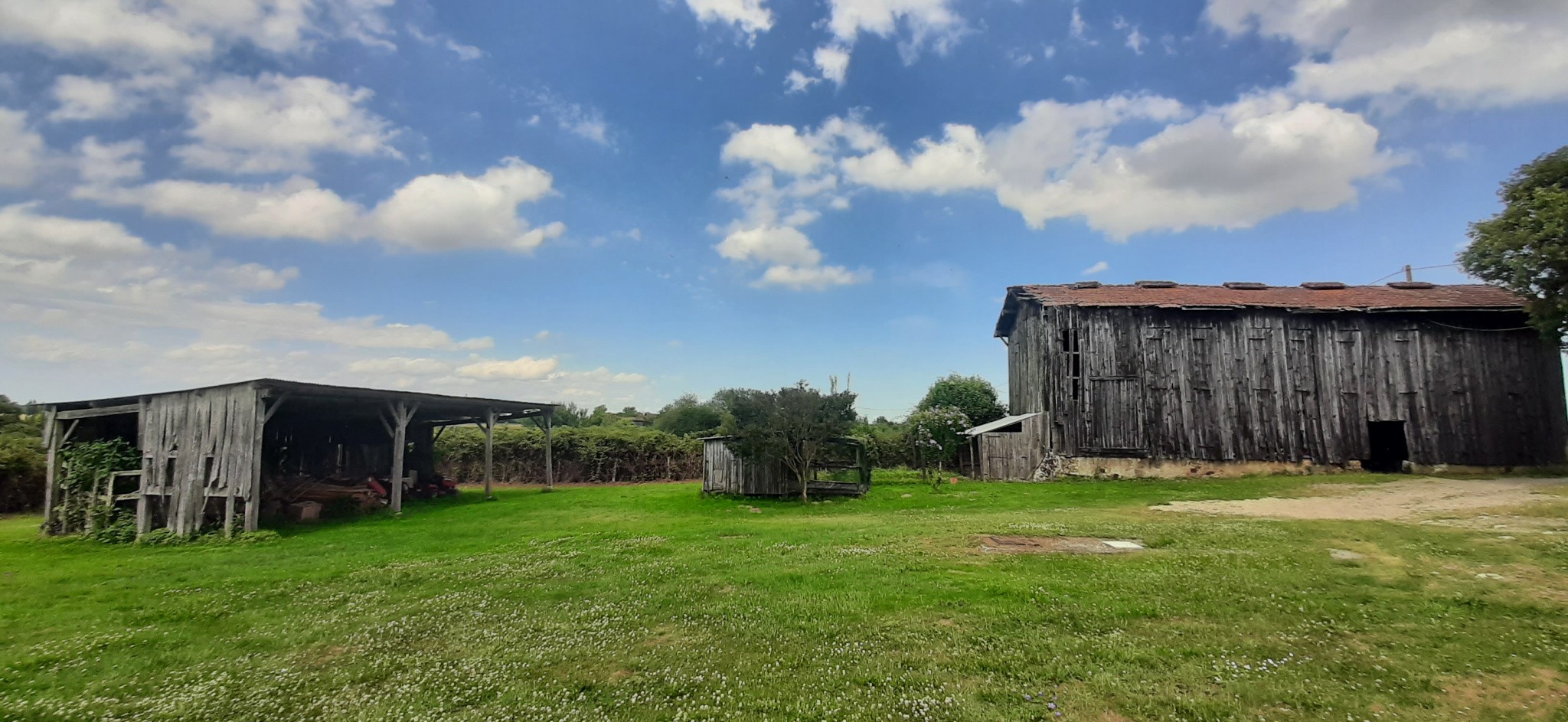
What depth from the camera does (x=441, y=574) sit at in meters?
10.5

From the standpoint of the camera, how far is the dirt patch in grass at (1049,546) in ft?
34.6

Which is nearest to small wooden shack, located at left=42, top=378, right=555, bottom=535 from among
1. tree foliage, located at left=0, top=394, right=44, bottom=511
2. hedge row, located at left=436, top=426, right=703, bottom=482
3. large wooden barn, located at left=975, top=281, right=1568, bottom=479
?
tree foliage, located at left=0, top=394, right=44, bottom=511

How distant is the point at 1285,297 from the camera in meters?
27.5

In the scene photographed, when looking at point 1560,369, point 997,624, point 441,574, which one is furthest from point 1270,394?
point 441,574

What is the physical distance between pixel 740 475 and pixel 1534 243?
25932 mm

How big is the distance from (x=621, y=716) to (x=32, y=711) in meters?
4.79

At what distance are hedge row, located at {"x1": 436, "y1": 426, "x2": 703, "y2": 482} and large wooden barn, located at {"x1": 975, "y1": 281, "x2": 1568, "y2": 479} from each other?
17.1m

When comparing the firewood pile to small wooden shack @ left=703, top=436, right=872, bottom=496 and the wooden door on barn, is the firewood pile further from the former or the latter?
the wooden door on barn

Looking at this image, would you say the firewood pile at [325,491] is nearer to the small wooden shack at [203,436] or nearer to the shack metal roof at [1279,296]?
the small wooden shack at [203,436]

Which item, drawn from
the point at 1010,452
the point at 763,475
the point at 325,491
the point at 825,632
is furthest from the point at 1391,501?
the point at 325,491

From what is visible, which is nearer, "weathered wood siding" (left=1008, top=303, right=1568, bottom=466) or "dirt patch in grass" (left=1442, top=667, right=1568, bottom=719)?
"dirt patch in grass" (left=1442, top=667, right=1568, bottom=719)

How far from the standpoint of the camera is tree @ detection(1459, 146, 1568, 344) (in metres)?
20.4

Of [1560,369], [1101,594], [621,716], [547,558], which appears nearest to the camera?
[621,716]

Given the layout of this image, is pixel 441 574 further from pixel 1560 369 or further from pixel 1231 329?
pixel 1560 369
